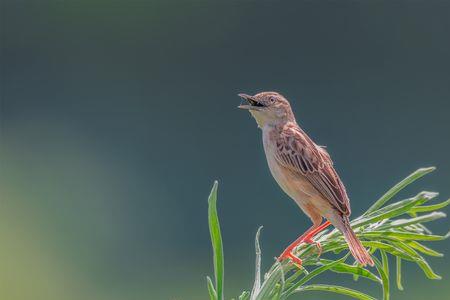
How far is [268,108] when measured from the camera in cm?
399

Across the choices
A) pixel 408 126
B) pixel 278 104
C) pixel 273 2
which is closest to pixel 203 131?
pixel 408 126

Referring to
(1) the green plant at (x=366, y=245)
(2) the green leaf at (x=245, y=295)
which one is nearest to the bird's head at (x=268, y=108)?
(1) the green plant at (x=366, y=245)

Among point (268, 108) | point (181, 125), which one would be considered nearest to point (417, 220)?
point (268, 108)

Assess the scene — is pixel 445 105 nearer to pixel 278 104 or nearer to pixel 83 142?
pixel 83 142

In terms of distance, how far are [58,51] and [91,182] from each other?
4.63 meters

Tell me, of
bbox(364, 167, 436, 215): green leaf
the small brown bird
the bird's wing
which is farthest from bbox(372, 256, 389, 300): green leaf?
the bird's wing

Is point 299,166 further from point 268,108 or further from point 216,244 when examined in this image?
point 216,244

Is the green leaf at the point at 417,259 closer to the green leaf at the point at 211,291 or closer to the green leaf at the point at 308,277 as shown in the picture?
the green leaf at the point at 308,277

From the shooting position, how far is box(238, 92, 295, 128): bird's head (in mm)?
3945

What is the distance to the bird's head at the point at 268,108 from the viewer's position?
12.9 ft

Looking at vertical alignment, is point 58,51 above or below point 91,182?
above

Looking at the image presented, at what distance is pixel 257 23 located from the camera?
22906 mm

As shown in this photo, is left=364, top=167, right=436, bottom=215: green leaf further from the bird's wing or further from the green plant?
the bird's wing

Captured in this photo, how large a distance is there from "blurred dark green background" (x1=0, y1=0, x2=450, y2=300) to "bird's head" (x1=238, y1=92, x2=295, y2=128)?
25.7 feet
